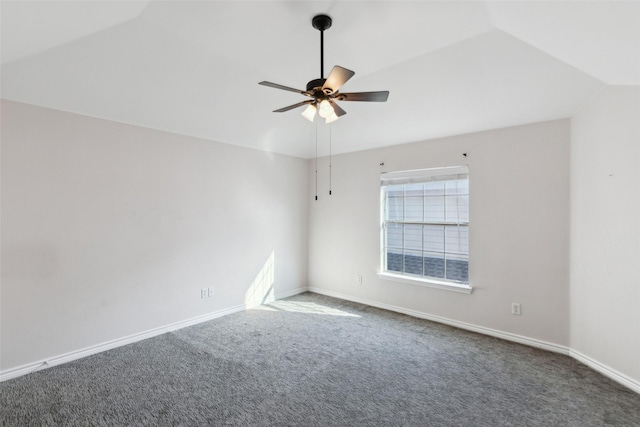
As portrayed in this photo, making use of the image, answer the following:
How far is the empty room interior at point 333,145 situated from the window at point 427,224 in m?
0.03

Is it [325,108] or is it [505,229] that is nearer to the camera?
[325,108]

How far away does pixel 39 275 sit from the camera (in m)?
2.60

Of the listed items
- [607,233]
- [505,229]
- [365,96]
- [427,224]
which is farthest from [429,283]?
[365,96]

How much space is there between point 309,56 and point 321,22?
0.47 meters

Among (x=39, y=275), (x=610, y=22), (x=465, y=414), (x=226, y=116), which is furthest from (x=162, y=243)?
(x=610, y=22)

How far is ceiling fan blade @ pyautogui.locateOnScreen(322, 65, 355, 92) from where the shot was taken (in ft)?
5.53

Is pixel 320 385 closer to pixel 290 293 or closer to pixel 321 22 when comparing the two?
pixel 290 293

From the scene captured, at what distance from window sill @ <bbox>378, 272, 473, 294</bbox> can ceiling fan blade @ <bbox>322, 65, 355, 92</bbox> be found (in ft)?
9.47

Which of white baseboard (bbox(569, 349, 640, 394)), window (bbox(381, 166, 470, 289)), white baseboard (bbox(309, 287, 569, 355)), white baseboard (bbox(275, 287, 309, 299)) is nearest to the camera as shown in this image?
white baseboard (bbox(569, 349, 640, 394))

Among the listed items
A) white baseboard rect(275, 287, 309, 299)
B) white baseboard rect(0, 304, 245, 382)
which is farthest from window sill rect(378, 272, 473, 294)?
white baseboard rect(0, 304, 245, 382)

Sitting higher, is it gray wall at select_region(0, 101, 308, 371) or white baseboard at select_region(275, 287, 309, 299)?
gray wall at select_region(0, 101, 308, 371)

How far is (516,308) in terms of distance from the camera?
10.5 feet

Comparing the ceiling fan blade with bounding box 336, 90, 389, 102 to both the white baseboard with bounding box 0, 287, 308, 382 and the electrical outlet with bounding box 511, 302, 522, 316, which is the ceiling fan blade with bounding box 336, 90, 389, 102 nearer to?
the electrical outlet with bounding box 511, 302, 522, 316

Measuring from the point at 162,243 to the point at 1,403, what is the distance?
172 cm
